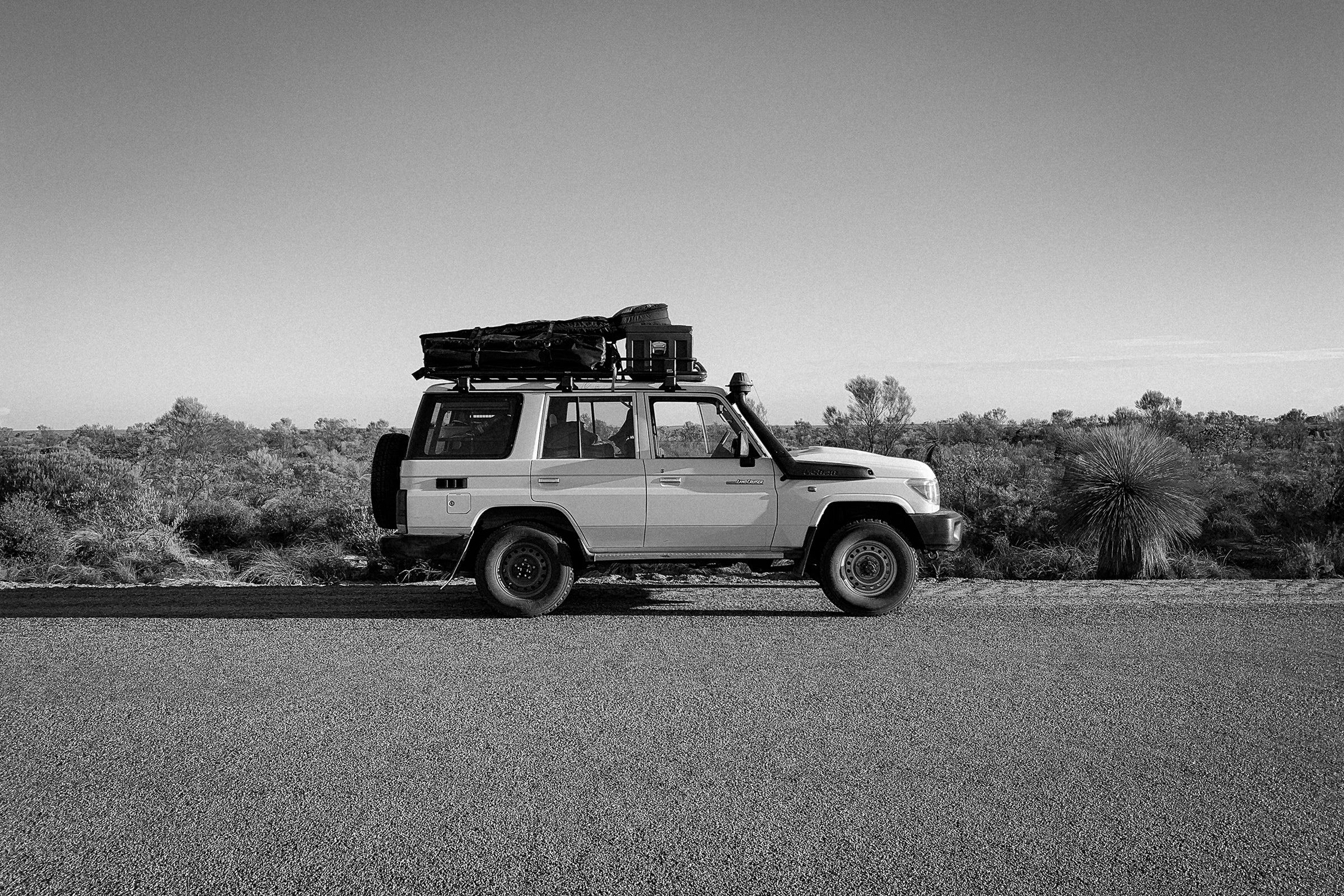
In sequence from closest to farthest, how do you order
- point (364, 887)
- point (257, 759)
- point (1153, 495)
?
point (364, 887) → point (257, 759) → point (1153, 495)

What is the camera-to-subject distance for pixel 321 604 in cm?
931

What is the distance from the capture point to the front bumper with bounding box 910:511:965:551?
340 inches

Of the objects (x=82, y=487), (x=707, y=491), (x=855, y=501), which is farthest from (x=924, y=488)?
(x=82, y=487)

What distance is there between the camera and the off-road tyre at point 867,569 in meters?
8.49

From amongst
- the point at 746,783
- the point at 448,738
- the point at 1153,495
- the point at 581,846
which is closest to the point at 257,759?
the point at 448,738

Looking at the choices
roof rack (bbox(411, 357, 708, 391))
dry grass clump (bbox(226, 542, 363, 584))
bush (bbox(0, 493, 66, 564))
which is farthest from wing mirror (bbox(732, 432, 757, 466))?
bush (bbox(0, 493, 66, 564))

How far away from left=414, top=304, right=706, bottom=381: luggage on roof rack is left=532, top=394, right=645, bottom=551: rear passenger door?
1.00 ft

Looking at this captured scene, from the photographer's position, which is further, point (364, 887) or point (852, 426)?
point (852, 426)

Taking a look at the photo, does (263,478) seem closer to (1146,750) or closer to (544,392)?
(544,392)

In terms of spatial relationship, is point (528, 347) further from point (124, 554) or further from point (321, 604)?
point (124, 554)

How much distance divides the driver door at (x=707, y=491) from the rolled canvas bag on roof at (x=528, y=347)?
721 millimetres

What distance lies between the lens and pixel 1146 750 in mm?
4969

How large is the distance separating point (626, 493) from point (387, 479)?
7.28ft

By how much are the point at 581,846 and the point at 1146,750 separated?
3049mm
